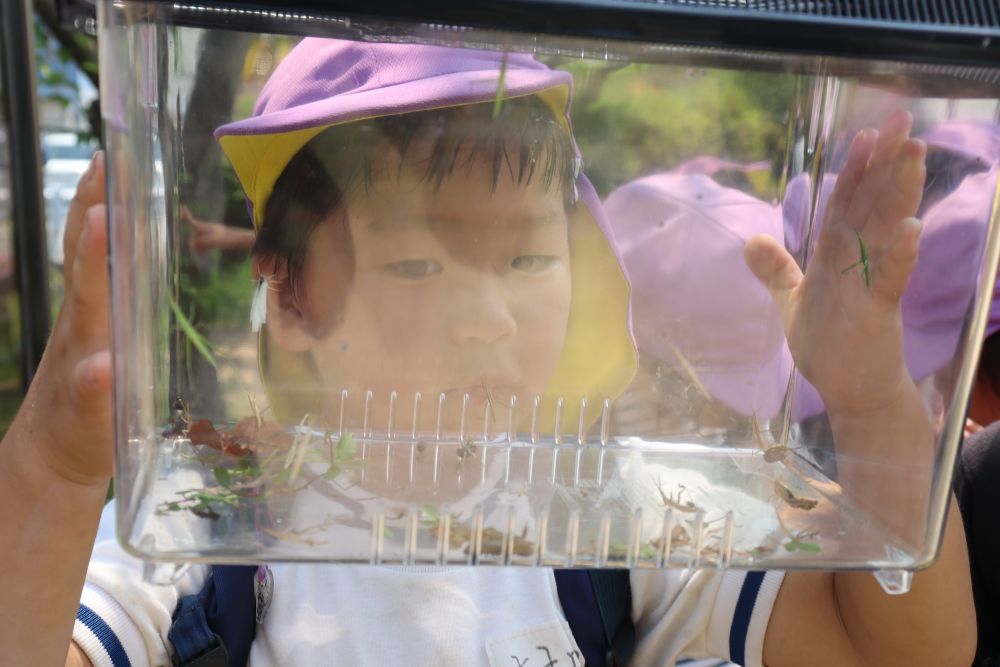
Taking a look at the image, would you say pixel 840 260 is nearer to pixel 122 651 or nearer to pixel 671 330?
pixel 671 330

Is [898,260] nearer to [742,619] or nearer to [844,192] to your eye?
[844,192]

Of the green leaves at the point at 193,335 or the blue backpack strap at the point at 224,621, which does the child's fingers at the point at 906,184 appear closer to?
the green leaves at the point at 193,335

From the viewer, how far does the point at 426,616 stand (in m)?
0.82

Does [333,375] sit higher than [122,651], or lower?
higher

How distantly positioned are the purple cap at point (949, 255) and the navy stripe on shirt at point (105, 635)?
68 centimetres

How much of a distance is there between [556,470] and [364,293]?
0.62 feet

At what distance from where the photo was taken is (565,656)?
0.78 m

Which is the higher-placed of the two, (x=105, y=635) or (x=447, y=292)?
(x=447, y=292)

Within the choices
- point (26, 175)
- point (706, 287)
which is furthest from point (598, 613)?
point (26, 175)

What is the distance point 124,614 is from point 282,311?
360mm

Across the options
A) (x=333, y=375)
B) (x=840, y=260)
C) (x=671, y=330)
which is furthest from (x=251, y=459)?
(x=840, y=260)

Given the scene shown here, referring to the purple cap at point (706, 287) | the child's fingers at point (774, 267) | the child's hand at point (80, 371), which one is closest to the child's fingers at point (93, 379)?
the child's hand at point (80, 371)

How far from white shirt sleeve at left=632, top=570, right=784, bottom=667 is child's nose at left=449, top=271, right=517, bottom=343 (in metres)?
0.33

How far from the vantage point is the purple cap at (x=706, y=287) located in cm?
67
